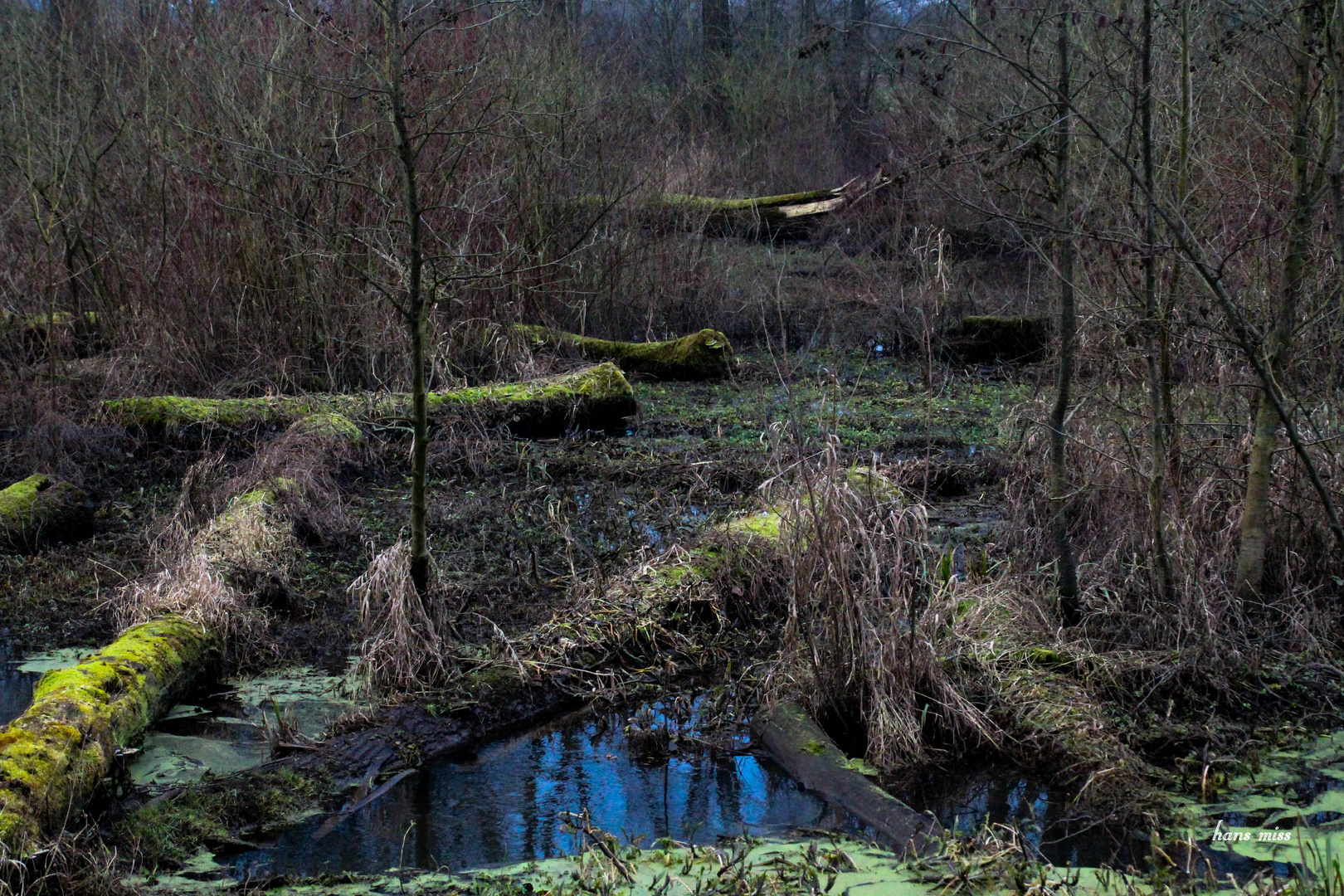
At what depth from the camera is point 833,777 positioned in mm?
4129

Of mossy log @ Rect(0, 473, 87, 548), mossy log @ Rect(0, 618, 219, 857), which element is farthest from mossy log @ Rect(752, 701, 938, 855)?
mossy log @ Rect(0, 473, 87, 548)

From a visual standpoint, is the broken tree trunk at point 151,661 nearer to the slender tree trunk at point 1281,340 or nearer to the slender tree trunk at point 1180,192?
the slender tree trunk at point 1180,192

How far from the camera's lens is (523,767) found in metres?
4.40

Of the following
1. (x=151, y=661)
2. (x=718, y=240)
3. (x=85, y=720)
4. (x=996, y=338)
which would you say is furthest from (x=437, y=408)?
(x=718, y=240)

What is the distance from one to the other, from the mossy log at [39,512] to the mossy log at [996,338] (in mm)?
9144

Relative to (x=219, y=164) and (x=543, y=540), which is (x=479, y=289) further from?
(x=543, y=540)

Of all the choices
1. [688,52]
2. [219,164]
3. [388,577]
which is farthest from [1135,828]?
[688,52]

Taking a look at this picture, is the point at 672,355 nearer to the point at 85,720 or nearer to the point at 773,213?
the point at 773,213

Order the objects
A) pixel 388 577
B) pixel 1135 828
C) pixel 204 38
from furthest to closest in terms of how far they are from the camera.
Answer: pixel 204 38
pixel 388 577
pixel 1135 828

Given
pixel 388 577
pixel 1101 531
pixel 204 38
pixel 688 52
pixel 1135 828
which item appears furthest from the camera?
pixel 688 52

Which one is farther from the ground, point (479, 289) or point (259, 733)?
point (479, 289)

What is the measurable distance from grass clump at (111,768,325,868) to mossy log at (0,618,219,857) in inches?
8.2

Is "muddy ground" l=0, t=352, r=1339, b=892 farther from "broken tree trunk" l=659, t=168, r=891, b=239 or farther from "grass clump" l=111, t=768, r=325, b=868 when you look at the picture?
"broken tree trunk" l=659, t=168, r=891, b=239

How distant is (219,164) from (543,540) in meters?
4.97
